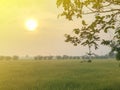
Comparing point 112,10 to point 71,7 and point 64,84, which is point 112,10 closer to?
point 71,7

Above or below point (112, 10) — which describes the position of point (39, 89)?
below

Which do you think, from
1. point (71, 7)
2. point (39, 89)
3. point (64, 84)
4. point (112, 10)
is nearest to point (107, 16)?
point (112, 10)

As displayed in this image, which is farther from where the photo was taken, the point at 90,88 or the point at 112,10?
the point at 90,88

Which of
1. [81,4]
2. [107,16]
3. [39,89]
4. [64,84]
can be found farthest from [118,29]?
[64,84]

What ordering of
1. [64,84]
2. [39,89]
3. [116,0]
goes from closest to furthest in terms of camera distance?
[116,0] → [39,89] → [64,84]

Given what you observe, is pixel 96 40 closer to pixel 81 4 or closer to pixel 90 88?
pixel 81 4

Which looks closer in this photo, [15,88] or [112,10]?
[112,10]

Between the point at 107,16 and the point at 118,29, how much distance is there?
2.65 ft

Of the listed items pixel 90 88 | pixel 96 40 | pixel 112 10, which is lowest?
pixel 90 88

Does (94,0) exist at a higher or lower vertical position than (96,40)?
higher

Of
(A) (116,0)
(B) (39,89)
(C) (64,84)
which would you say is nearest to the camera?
(A) (116,0)

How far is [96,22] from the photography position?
15.8m

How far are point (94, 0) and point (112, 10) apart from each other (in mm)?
871

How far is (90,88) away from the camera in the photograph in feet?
89.9
